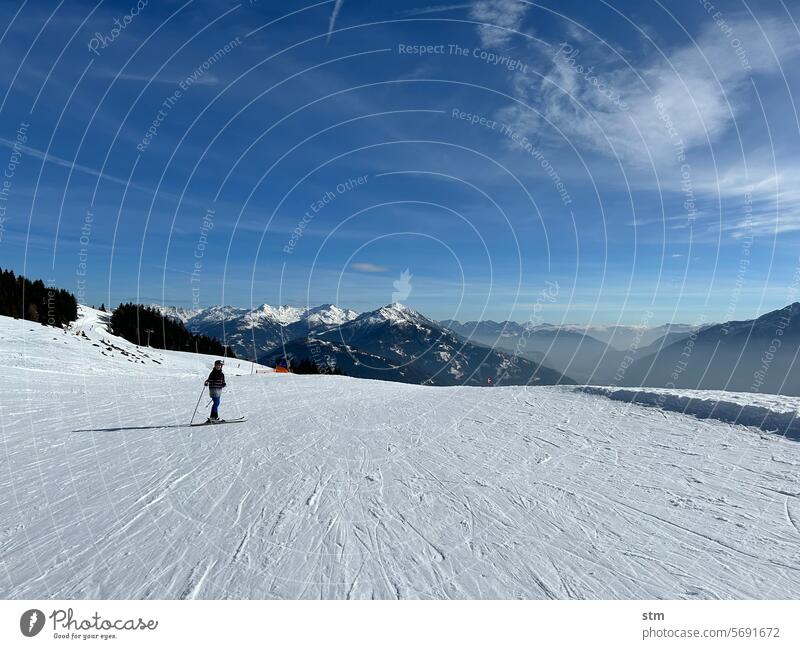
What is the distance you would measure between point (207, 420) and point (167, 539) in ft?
30.5

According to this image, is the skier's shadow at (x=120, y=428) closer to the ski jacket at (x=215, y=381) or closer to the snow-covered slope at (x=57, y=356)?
the ski jacket at (x=215, y=381)

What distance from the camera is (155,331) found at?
82.1 m

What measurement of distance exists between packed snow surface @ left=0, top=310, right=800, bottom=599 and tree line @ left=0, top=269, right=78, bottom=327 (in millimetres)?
56875

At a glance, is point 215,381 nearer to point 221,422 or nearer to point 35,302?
point 221,422

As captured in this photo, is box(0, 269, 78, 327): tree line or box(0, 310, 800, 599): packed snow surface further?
box(0, 269, 78, 327): tree line

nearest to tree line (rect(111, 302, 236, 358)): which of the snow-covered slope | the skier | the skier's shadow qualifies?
the snow-covered slope

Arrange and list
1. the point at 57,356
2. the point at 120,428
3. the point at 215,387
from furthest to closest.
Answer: the point at 57,356
the point at 215,387
the point at 120,428

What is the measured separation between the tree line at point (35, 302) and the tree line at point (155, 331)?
795 centimetres

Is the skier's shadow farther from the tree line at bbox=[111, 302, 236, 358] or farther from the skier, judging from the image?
the tree line at bbox=[111, 302, 236, 358]

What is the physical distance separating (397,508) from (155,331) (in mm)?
91401

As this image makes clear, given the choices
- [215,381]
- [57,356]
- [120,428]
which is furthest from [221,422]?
[57,356]

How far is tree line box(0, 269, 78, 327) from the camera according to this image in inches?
2199

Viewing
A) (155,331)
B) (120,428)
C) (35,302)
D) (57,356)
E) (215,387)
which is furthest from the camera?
(155,331)
